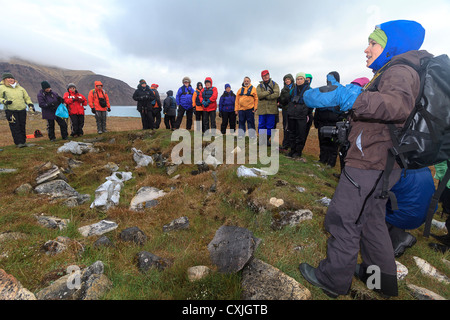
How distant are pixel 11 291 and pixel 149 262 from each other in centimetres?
148

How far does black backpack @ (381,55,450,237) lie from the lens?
2.13 m

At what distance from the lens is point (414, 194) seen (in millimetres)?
3090

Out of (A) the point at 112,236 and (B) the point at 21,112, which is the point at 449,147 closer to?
(A) the point at 112,236

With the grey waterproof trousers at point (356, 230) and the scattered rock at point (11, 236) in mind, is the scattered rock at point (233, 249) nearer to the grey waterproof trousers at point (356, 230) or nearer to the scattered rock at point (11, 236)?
the grey waterproof trousers at point (356, 230)

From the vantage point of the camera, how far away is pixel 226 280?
2.67 metres

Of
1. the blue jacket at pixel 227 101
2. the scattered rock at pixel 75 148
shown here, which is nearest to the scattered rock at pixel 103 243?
the scattered rock at pixel 75 148

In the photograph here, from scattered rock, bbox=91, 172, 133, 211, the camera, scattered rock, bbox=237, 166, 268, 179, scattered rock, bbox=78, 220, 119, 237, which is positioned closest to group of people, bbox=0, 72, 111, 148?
scattered rock, bbox=91, 172, 133, 211

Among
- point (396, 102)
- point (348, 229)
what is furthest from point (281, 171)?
point (396, 102)

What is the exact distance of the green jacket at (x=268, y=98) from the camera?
911cm

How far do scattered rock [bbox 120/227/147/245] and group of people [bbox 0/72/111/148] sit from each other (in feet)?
28.6

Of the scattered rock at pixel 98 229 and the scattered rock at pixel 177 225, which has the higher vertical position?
the scattered rock at pixel 98 229

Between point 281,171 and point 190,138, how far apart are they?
194 inches

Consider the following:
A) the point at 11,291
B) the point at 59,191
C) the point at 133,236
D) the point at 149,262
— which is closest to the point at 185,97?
the point at 59,191

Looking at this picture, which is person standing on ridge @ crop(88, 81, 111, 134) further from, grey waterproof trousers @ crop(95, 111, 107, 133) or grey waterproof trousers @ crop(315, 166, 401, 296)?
grey waterproof trousers @ crop(315, 166, 401, 296)
